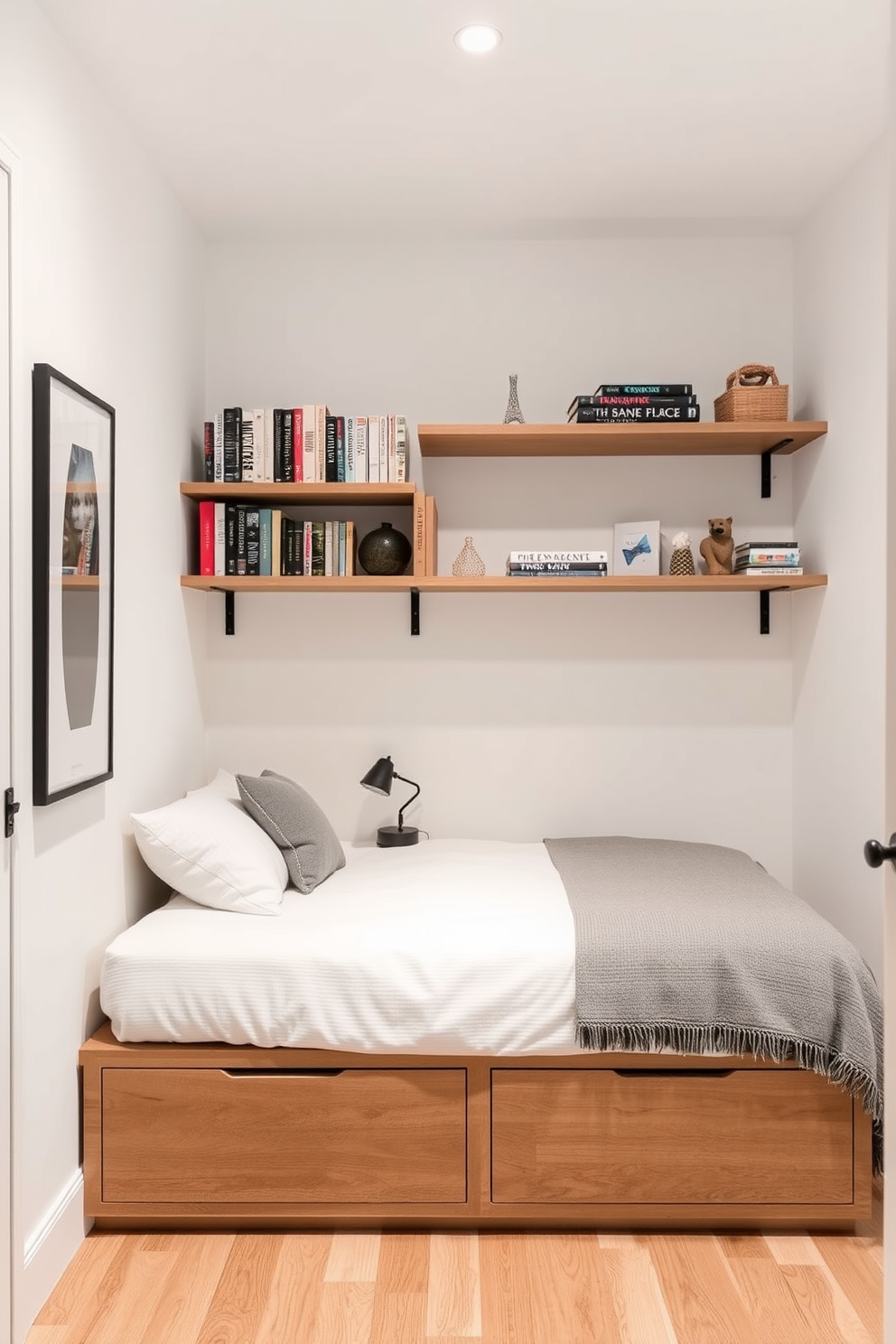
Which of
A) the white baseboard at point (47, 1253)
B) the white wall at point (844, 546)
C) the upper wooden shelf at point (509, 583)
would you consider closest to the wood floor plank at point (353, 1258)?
the white baseboard at point (47, 1253)

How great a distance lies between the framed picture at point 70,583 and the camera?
189 cm

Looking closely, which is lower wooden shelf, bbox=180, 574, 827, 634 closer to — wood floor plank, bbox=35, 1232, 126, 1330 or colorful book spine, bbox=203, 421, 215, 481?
colorful book spine, bbox=203, 421, 215, 481

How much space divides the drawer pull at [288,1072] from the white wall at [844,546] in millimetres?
1381

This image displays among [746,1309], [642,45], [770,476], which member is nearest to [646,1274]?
[746,1309]

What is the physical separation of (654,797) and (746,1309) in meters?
1.56

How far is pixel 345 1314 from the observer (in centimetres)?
193

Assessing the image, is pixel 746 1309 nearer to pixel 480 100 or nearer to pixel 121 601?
pixel 121 601

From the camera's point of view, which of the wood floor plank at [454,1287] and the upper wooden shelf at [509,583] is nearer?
the wood floor plank at [454,1287]

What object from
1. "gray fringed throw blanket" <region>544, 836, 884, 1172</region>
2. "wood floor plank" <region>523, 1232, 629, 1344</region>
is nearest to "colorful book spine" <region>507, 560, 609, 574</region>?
"gray fringed throw blanket" <region>544, 836, 884, 1172</region>

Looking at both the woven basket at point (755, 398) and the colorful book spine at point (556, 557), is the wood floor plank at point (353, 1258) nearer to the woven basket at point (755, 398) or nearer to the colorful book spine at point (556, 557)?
the colorful book spine at point (556, 557)

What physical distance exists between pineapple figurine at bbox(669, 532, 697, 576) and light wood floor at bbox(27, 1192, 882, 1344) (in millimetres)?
1755

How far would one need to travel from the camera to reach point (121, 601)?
2.42m

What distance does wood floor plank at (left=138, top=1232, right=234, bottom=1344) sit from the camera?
6.15 feet

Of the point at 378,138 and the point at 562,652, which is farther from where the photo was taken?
the point at 562,652
